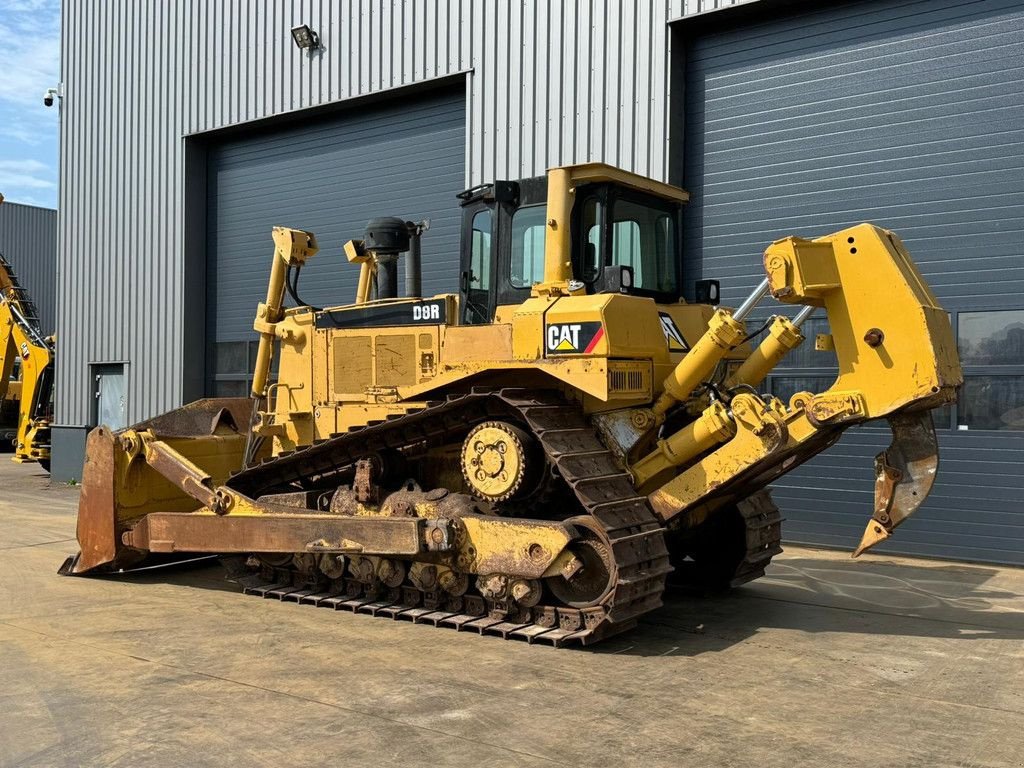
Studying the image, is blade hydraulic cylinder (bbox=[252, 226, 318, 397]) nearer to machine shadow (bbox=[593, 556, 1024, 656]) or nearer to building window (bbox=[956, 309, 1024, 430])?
machine shadow (bbox=[593, 556, 1024, 656])

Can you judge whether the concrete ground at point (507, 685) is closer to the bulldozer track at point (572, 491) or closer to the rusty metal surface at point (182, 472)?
the bulldozer track at point (572, 491)

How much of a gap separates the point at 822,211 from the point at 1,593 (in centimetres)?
877

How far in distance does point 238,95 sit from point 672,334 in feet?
35.0

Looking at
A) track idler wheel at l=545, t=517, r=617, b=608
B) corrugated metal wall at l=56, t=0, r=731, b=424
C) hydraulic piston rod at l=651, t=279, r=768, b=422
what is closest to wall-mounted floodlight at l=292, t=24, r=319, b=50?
corrugated metal wall at l=56, t=0, r=731, b=424

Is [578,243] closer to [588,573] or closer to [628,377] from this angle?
[628,377]

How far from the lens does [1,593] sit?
806 centimetres

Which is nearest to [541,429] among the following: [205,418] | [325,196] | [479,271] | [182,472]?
[479,271]

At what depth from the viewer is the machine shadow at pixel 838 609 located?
678 centimetres

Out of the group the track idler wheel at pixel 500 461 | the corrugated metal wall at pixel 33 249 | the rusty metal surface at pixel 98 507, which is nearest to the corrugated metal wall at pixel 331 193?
the rusty metal surface at pixel 98 507

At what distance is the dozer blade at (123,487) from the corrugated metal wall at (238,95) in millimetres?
5375

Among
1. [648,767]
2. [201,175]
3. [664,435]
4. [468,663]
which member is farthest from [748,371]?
[201,175]

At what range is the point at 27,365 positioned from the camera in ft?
63.4

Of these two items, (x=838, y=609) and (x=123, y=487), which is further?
(x=123, y=487)

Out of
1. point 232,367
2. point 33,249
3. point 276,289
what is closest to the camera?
point 276,289
